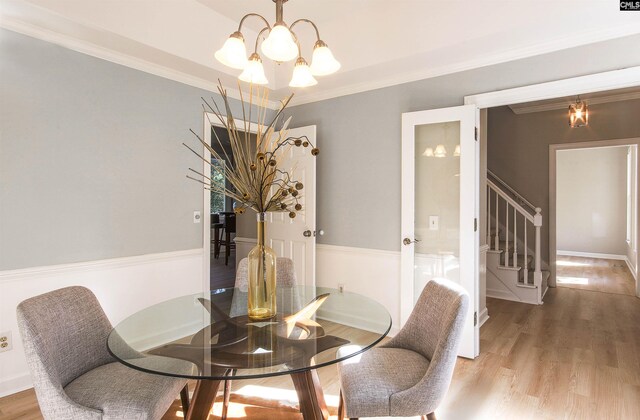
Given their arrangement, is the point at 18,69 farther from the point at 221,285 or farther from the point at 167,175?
the point at 221,285

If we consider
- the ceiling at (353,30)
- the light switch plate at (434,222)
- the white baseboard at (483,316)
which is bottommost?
the white baseboard at (483,316)

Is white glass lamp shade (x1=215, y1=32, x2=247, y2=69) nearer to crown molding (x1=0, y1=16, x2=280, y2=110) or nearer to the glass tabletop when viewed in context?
the glass tabletop

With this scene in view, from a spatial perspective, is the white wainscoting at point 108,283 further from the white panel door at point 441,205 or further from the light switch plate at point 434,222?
the light switch plate at point 434,222

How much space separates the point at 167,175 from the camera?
319 cm

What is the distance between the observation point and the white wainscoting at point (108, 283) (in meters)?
2.33

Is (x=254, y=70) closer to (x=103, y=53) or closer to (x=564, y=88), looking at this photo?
(x=103, y=53)

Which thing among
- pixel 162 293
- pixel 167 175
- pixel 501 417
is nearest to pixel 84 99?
pixel 167 175

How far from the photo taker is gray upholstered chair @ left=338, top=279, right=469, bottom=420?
59.9 inches

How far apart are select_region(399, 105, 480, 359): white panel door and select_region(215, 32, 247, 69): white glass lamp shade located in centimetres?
182

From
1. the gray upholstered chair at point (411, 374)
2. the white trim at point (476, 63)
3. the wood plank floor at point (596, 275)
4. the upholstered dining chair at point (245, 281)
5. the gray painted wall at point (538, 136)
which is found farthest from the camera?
the wood plank floor at point (596, 275)

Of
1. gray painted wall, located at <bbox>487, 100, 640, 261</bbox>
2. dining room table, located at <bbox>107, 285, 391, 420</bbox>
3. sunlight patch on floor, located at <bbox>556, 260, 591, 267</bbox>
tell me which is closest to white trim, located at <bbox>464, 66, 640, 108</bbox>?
dining room table, located at <bbox>107, 285, 391, 420</bbox>

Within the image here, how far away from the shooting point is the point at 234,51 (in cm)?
177

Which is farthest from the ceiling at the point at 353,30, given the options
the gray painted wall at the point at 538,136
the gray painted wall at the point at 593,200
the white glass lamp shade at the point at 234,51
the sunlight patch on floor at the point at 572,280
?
the gray painted wall at the point at 593,200

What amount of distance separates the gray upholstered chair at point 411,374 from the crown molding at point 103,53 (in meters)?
2.78
